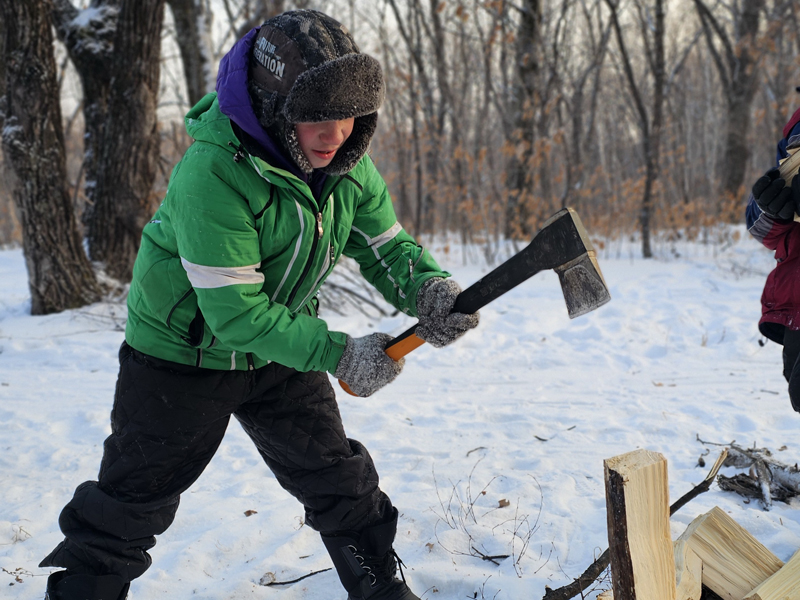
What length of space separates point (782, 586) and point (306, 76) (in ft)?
5.97

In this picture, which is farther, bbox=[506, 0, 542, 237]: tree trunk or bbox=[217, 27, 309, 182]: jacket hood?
bbox=[506, 0, 542, 237]: tree trunk

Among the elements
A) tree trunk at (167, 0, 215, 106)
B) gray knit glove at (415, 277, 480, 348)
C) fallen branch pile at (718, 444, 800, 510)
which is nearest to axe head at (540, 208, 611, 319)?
gray knit glove at (415, 277, 480, 348)

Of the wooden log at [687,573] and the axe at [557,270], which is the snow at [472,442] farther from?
the axe at [557,270]

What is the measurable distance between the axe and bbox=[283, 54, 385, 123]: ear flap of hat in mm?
571

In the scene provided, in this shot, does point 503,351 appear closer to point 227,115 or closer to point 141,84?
point 227,115

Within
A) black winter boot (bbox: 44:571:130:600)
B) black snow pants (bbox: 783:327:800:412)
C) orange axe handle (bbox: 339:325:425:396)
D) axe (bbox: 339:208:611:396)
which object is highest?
axe (bbox: 339:208:611:396)

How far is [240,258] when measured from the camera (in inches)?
60.1

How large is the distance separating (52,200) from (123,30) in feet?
6.43

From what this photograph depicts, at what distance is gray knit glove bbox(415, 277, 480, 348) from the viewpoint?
174cm

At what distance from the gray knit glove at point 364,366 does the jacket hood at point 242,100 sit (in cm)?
54

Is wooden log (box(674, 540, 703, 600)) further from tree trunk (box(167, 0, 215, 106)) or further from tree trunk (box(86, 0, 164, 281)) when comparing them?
tree trunk (box(167, 0, 215, 106))

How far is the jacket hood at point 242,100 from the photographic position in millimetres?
1550

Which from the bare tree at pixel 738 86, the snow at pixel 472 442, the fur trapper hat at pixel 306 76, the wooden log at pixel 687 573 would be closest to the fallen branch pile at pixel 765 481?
the snow at pixel 472 442

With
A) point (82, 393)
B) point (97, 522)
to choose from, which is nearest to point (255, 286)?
point (97, 522)
